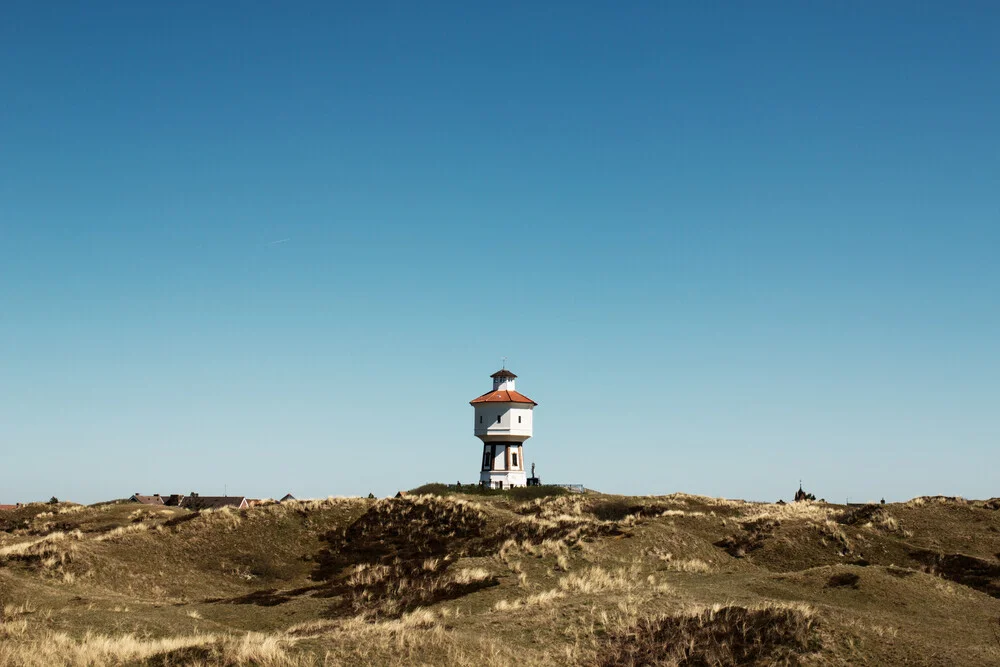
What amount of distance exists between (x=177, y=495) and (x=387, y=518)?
73049 millimetres

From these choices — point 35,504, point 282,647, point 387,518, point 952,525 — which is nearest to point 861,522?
point 952,525

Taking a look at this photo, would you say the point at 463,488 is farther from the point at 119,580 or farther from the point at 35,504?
the point at 119,580

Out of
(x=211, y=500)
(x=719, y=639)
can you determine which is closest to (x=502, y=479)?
(x=211, y=500)

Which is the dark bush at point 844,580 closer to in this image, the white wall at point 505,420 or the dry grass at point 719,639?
the dry grass at point 719,639

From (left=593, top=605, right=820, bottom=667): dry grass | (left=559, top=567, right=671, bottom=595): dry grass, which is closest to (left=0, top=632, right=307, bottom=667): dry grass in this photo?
(left=593, top=605, right=820, bottom=667): dry grass

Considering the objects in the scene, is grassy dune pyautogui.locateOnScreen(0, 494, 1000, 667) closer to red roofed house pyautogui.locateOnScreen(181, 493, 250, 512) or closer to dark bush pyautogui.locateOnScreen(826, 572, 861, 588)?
dark bush pyautogui.locateOnScreen(826, 572, 861, 588)

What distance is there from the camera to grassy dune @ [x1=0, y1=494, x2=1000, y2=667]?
22.5 meters

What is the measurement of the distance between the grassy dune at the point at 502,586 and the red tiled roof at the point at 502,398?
24.7m

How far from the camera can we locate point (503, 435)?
9225cm

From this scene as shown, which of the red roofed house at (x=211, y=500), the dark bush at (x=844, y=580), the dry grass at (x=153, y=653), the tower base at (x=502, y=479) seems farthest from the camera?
the red roofed house at (x=211, y=500)

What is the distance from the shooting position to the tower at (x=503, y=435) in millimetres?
92188

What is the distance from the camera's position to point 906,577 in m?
32.7

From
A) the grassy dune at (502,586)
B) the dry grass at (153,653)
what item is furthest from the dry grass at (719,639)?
the dry grass at (153,653)

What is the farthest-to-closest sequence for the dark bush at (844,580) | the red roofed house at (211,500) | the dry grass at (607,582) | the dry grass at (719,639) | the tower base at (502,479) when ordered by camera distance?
the red roofed house at (211,500), the tower base at (502,479), the dark bush at (844,580), the dry grass at (607,582), the dry grass at (719,639)
